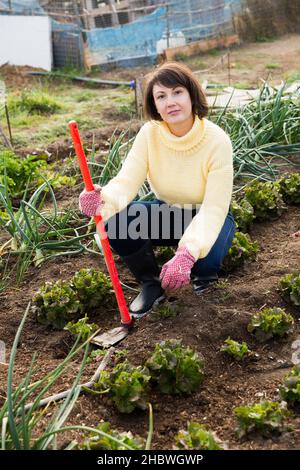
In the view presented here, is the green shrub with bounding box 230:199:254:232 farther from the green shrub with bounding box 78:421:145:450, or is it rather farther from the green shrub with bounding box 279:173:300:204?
the green shrub with bounding box 78:421:145:450

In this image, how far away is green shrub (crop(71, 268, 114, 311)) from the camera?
10.6 ft

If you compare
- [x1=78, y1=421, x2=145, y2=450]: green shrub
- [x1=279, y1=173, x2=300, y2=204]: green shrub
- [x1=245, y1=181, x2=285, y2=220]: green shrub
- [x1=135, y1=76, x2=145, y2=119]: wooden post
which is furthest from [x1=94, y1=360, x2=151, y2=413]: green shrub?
[x1=135, y1=76, x2=145, y2=119]: wooden post

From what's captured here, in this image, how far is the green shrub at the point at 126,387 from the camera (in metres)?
2.46

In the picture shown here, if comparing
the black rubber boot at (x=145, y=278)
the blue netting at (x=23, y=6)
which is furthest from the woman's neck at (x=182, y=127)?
the blue netting at (x=23, y=6)

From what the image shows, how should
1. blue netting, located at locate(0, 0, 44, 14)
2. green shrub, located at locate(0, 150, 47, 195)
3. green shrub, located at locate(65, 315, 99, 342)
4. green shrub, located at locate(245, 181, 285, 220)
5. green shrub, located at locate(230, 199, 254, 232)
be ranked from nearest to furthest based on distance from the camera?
green shrub, located at locate(65, 315, 99, 342), green shrub, located at locate(230, 199, 254, 232), green shrub, located at locate(245, 181, 285, 220), green shrub, located at locate(0, 150, 47, 195), blue netting, located at locate(0, 0, 44, 14)

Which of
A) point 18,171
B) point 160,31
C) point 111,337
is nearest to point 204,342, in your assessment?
point 111,337

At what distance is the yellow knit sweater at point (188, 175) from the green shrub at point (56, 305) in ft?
1.43

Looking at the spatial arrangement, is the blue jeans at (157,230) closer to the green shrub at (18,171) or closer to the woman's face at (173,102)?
the woman's face at (173,102)

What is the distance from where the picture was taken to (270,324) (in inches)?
111

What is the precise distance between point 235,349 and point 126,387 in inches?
20.6

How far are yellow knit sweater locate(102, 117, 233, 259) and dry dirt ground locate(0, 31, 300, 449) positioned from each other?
1.21 feet

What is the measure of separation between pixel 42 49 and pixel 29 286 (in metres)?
6.67

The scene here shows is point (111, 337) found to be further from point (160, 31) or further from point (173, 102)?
point (160, 31)

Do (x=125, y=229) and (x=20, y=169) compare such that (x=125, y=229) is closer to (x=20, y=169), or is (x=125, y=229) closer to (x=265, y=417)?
(x=265, y=417)
